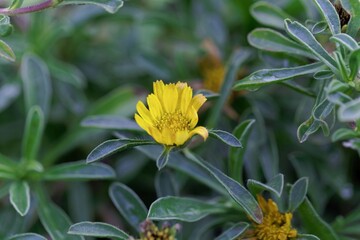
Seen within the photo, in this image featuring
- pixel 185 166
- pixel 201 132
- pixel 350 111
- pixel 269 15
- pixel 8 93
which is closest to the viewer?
pixel 350 111

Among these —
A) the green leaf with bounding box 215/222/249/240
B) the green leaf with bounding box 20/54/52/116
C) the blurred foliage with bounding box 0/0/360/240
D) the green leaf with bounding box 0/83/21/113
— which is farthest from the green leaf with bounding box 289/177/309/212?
the green leaf with bounding box 0/83/21/113

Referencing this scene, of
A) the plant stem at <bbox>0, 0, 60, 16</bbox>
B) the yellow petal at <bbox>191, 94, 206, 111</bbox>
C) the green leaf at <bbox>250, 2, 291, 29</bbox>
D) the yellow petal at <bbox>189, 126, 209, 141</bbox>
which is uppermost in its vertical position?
the plant stem at <bbox>0, 0, 60, 16</bbox>

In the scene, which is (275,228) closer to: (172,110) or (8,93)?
(172,110)

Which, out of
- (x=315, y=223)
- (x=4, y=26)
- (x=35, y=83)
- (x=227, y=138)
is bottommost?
(x=315, y=223)

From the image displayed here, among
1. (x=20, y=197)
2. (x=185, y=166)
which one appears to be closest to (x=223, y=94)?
(x=185, y=166)

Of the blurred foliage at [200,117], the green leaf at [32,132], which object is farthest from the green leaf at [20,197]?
the green leaf at [32,132]

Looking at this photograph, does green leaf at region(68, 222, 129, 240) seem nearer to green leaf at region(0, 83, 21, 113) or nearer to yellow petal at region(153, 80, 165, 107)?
yellow petal at region(153, 80, 165, 107)

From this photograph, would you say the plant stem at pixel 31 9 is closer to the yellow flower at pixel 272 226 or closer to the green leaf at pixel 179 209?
the green leaf at pixel 179 209
